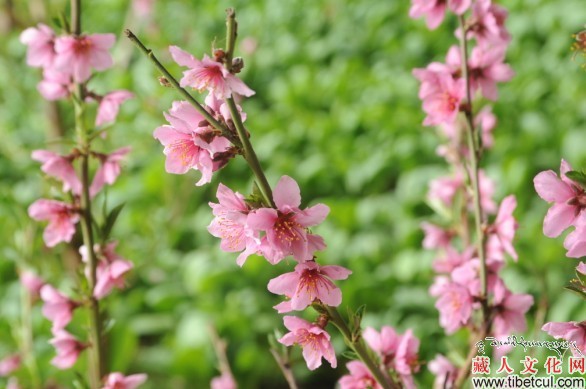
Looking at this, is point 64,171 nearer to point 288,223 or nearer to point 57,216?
point 57,216

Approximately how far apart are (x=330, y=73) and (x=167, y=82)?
167 inches

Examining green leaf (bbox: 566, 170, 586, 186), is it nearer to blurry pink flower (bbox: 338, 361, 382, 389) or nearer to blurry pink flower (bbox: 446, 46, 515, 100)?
blurry pink flower (bbox: 338, 361, 382, 389)

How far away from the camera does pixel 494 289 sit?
0.95 metres

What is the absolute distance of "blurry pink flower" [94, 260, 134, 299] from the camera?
2.95ft

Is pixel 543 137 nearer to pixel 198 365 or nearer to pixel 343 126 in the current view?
pixel 343 126

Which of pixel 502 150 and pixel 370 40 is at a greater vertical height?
pixel 370 40

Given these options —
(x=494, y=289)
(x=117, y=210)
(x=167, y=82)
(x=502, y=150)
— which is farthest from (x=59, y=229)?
(x=502, y=150)

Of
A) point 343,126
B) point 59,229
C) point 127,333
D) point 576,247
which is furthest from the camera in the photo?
point 343,126

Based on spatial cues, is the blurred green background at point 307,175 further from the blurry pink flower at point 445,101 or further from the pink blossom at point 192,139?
the blurry pink flower at point 445,101

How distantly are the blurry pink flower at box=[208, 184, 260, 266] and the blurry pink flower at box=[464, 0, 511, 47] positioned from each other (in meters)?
0.52

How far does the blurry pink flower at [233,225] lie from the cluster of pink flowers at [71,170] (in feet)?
0.88

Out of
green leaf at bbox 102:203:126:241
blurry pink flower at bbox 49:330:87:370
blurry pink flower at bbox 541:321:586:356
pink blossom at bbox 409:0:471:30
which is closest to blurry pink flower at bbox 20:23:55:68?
green leaf at bbox 102:203:126:241

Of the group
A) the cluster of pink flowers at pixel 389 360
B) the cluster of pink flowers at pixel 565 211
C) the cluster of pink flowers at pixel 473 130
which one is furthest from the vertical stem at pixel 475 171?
the cluster of pink flowers at pixel 565 211

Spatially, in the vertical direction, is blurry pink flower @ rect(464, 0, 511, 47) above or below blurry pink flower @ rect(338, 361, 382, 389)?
above
